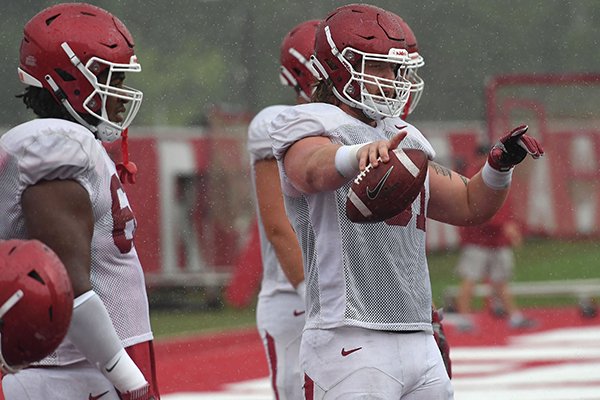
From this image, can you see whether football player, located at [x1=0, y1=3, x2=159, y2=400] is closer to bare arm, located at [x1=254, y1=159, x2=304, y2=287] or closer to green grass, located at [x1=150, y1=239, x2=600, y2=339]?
bare arm, located at [x1=254, y1=159, x2=304, y2=287]

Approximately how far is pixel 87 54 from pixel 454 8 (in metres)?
12.2

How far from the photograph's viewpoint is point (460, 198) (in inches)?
A: 135

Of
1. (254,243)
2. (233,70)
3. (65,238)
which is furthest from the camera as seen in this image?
(233,70)

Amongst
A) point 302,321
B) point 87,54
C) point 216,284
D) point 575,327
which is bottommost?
point 216,284

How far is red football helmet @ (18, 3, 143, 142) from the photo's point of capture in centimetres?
315

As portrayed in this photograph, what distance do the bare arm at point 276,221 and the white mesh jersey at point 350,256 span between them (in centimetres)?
88

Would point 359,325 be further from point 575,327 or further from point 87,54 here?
point 575,327

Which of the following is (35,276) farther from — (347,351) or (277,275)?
(277,275)

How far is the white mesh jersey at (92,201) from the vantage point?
9.36 feet

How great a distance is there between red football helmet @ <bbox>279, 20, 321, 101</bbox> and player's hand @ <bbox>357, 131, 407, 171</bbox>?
1.62m

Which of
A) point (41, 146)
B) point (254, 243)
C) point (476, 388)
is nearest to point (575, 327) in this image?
point (254, 243)

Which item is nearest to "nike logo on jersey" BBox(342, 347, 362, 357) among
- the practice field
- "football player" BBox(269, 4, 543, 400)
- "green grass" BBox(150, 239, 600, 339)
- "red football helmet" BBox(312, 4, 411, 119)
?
"football player" BBox(269, 4, 543, 400)

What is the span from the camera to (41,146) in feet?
9.37

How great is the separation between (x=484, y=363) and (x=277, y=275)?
12.4ft
